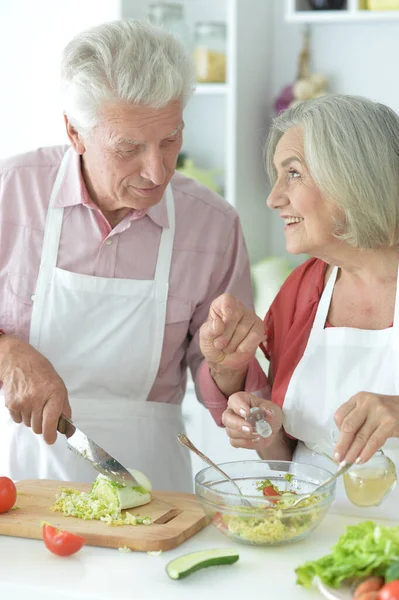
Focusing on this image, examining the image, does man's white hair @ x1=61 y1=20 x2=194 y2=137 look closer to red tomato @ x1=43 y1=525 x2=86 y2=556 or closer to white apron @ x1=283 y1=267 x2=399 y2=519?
white apron @ x1=283 y1=267 x2=399 y2=519

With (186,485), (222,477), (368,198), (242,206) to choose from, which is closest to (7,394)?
(222,477)

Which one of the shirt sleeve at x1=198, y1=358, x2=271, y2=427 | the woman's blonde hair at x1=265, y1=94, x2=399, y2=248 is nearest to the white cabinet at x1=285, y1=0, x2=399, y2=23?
the woman's blonde hair at x1=265, y1=94, x2=399, y2=248

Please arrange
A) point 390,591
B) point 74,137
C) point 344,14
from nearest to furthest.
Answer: point 390,591, point 74,137, point 344,14

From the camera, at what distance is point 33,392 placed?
67.4 inches

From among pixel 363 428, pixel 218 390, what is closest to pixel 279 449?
pixel 218 390

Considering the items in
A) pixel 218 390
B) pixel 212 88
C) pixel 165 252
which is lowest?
pixel 218 390

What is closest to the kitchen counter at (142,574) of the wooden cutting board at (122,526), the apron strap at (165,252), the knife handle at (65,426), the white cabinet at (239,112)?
the wooden cutting board at (122,526)

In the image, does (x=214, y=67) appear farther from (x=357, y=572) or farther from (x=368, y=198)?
(x=357, y=572)

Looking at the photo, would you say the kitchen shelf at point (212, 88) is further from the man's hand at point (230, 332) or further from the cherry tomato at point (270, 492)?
the cherry tomato at point (270, 492)

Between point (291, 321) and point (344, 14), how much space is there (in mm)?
1489

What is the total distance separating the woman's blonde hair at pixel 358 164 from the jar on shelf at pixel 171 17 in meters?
1.60

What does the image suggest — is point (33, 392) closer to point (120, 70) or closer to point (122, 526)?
point (122, 526)

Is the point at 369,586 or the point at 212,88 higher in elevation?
the point at 212,88

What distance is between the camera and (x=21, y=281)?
2.00m
